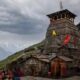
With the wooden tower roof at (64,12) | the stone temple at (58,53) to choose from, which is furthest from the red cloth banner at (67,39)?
the wooden tower roof at (64,12)

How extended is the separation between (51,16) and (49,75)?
23835mm

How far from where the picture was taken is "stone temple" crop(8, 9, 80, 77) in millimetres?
65812

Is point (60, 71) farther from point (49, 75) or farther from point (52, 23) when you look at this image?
point (52, 23)

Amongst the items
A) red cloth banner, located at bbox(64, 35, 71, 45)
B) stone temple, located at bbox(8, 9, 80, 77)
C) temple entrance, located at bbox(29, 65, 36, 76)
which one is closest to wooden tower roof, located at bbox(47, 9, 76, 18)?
stone temple, located at bbox(8, 9, 80, 77)

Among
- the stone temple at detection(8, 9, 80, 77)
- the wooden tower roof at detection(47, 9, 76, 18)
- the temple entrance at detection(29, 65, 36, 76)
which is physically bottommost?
the temple entrance at detection(29, 65, 36, 76)

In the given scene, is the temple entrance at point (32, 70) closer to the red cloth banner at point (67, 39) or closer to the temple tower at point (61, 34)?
the temple tower at point (61, 34)

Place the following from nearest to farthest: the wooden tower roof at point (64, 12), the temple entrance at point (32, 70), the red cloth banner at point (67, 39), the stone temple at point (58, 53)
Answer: the stone temple at point (58, 53) → the temple entrance at point (32, 70) → the red cloth banner at point (67, 39) → the wooden tower roof at point (64, 12)

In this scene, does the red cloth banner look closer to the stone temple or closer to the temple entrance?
the stone temple

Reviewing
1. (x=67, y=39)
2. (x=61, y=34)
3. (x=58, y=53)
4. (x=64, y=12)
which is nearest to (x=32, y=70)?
(x=58, y=53)

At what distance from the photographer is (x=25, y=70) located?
70500 millimetres

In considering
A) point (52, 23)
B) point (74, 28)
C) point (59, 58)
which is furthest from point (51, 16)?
point (59, 58)

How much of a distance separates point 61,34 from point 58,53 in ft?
22.4

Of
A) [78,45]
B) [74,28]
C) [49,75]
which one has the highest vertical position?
[74,28]

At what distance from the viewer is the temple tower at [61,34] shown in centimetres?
7394
